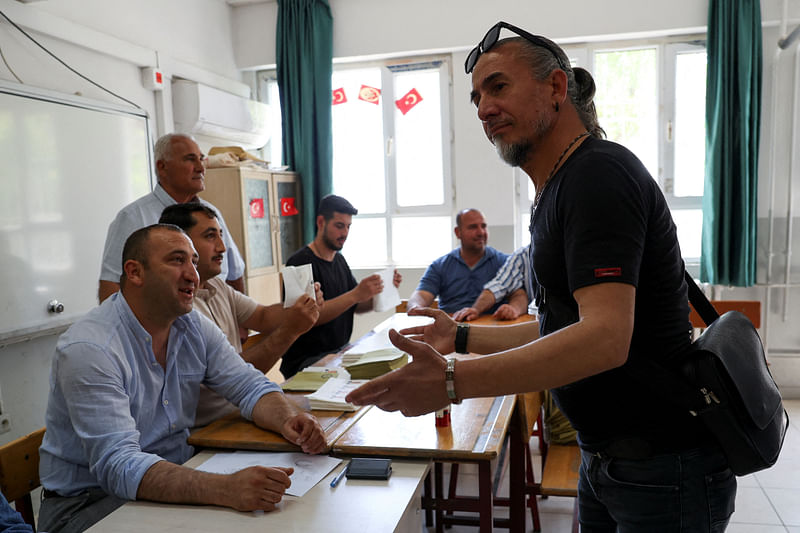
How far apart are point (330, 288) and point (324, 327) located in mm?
268

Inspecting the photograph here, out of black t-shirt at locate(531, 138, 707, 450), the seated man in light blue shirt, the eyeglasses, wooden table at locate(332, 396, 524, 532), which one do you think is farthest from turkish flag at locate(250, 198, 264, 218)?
black t-shirt at locate(531, 138, 707, 450)

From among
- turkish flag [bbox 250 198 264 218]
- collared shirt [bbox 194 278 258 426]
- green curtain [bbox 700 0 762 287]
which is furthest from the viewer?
turkish flag [bbox 250 198 264 218]

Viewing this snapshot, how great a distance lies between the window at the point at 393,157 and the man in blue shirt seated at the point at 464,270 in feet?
3.75

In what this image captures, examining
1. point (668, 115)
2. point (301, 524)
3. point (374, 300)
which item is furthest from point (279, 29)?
point (301, 524)

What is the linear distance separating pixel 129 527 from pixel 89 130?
8.84ft

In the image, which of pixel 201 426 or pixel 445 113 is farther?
pixel 445 113

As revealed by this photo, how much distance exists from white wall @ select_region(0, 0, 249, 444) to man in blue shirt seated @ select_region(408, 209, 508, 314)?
83.6 inches

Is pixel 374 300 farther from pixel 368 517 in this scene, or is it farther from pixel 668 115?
pixel 668 115

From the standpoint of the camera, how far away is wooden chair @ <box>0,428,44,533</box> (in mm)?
1632

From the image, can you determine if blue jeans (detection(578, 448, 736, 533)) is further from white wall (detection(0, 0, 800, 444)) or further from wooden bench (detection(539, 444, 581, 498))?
white wall (detection(0, 0, 800, 444))

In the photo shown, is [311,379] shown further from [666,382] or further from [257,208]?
[257,208]

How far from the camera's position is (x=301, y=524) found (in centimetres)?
129

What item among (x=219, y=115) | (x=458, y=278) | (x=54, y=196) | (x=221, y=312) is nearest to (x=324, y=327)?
(x=221, y=312)

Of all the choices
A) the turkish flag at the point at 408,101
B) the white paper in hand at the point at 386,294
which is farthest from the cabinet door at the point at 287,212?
the white paper in hand at the point at 386,294
